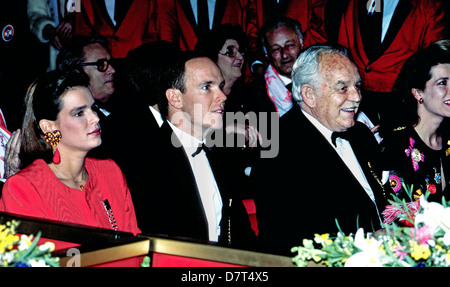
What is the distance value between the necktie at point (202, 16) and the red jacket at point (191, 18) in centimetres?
7

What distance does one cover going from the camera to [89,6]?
18.0 ft

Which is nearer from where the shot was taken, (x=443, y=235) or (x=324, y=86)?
(x=443, y=235)

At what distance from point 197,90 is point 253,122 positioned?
1.65 m

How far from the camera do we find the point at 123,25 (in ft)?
18.1

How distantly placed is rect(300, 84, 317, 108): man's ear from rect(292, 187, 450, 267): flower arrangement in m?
1.30

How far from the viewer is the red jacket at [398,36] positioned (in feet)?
16.7

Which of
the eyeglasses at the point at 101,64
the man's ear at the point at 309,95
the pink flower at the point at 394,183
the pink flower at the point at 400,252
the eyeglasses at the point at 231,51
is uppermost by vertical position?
the eyeglasses at the point at 231,51

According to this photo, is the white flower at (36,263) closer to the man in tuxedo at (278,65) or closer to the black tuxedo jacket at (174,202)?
the black tuxedo jacket at (174,202)

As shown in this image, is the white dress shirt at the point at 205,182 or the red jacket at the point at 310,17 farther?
the red jacket at the point at 310,17

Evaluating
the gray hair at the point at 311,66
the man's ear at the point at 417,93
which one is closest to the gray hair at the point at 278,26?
the man's ear at the point at 417,93
